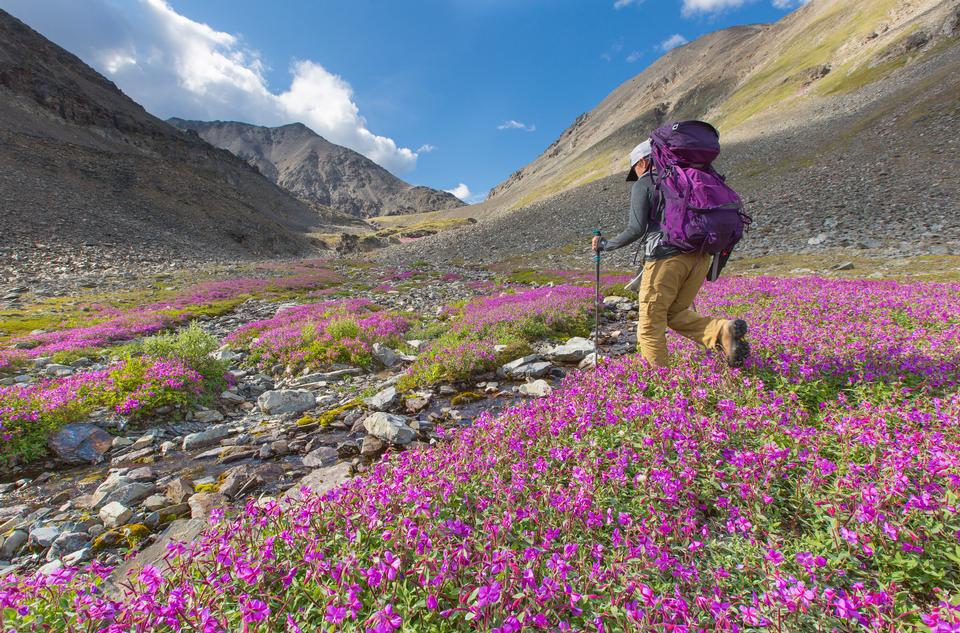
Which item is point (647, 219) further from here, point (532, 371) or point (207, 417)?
point (207, 417)

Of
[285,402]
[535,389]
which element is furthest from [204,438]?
[535,389]

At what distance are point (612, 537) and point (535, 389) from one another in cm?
462

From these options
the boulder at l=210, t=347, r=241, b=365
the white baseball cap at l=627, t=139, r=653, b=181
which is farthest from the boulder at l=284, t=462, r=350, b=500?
the boulder at l=210, t=347, r=241, b=365

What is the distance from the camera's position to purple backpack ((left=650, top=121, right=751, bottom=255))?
536cm

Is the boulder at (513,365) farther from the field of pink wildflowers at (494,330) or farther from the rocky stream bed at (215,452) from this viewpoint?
the field of pink wildflowers at (494,330)

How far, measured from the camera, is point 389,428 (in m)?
6.03

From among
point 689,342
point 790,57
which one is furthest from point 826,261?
point 790,57

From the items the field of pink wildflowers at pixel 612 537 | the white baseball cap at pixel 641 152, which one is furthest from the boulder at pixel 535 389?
the white baseball cap at pixel 641 152

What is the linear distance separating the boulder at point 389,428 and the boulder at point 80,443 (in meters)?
4.15

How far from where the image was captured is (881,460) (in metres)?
3.47

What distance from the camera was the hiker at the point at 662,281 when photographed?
5816 millimetres

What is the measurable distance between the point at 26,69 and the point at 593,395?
12977cm

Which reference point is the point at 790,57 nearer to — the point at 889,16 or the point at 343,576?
the point at 889,16

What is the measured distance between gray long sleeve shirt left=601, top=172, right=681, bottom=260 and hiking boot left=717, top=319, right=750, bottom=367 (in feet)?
4.57
